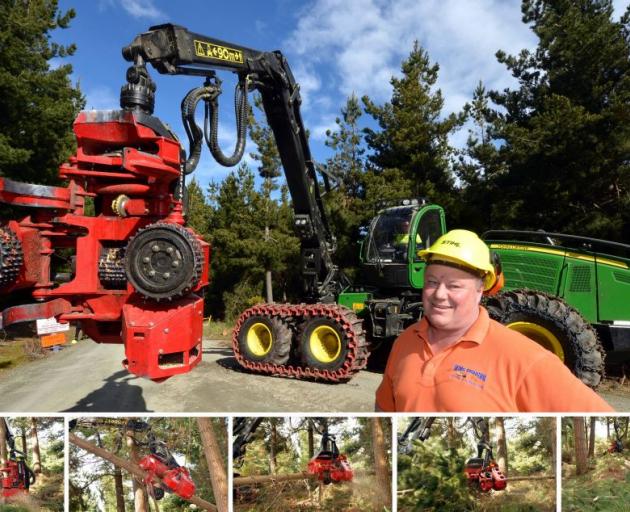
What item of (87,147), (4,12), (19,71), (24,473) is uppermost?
(4,12)

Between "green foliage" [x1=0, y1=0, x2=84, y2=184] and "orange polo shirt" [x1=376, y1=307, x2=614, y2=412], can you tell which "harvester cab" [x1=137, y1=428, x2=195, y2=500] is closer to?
"orange polo shirt" [x1=376, y1=307, x2=614, y2=412]

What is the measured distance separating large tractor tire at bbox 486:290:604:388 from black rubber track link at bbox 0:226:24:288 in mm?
5962

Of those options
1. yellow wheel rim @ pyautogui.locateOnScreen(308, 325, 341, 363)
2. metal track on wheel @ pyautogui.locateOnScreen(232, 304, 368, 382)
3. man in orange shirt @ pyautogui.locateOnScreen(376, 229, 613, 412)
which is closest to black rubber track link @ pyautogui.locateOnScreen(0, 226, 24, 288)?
man in orange shirt @ pyautogui.locateOnScreen(376, 229, 613, 412)

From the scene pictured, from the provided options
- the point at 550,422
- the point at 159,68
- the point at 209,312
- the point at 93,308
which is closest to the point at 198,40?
the point at 159,68

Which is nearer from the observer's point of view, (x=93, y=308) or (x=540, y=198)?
(x=93, y=308)

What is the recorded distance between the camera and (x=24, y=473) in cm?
149

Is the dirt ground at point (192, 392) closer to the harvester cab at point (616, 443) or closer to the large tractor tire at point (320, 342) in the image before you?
the large tractor tire at point (320, 342)

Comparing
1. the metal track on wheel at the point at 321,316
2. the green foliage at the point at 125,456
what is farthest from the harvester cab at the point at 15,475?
the metal track on wheel at the point at 321,316

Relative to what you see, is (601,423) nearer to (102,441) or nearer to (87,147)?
(102,441)

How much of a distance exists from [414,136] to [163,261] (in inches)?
754

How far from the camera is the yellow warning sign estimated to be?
5.16 meters

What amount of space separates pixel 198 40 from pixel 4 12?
521 inches

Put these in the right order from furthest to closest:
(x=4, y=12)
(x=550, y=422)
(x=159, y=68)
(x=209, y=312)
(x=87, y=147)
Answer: (x=209, y=312)
(x=4, y=12)
(x=159, y=68)
(x=87, y=147)
(x=550, y=422)

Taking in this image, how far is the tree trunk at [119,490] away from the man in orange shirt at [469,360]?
107cm
